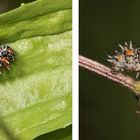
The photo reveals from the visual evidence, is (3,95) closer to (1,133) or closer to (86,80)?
(1,133)

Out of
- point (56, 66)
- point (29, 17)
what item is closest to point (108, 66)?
point (56, 66)

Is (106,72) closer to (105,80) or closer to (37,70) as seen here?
(105,80)

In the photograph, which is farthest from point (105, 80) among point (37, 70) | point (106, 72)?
point (37, 70)
